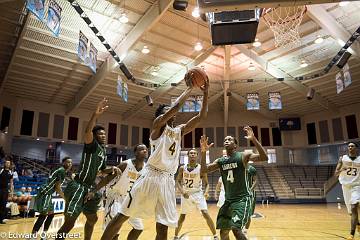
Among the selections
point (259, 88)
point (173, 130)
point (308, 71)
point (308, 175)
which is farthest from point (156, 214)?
point (308, 175)

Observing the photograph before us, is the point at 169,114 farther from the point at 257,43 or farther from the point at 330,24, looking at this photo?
the point at 257,43

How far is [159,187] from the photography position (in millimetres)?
3219

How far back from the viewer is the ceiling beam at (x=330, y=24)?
44.4 feet

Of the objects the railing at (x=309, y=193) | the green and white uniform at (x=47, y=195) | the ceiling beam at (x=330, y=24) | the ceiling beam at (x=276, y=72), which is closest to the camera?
the green and white uniform at (x=47, y=195)

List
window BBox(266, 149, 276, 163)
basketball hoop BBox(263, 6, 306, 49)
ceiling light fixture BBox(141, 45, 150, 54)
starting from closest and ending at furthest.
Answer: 1. basketball hoop BBox(263, 6, 306, 49)
2. ceiling light fixture BBox(141, 45, 150, 54)
3. window BBox(266, 149, 276, 163)

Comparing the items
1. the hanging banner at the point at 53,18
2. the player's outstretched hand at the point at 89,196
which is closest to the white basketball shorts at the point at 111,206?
the player's outstretched hand at the point at 89,196

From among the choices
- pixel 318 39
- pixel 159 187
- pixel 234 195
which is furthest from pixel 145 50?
pixel 159 187

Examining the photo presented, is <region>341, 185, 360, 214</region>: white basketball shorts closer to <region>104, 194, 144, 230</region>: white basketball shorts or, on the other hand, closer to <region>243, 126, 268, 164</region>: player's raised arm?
<region>243, 126, 268, 164</region>: player's raised arm

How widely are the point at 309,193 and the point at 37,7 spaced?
22.9 metres

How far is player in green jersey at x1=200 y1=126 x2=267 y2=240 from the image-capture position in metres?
4.12

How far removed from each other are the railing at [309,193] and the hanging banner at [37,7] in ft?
72.0

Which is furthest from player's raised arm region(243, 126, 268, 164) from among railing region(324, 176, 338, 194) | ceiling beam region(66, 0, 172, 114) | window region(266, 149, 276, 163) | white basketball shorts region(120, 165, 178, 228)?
window region(266, 149, 276, 163)

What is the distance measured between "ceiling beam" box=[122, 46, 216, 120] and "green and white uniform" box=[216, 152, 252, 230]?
13.7 metres

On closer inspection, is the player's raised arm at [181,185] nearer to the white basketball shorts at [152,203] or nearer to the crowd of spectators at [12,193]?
the white basketball shorts at [152,203]
